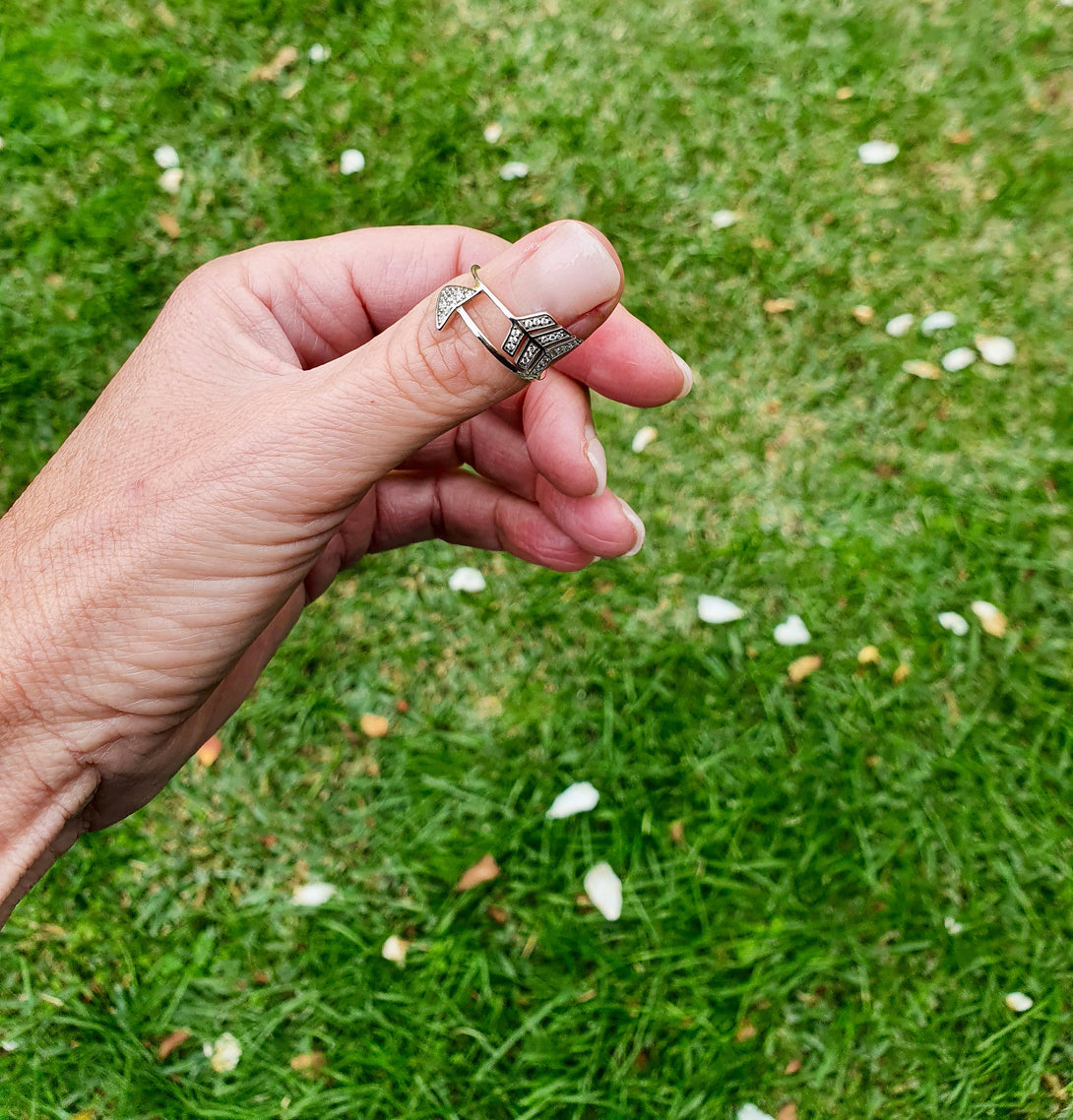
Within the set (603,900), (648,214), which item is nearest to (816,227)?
(648,214)

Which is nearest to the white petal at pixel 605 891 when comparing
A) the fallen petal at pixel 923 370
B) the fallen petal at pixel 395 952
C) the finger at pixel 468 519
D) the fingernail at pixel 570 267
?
the fallen petal at pixel 395 952

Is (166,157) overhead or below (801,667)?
overhead

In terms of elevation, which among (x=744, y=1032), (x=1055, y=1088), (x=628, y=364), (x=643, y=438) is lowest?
(x=1055, y=1088)

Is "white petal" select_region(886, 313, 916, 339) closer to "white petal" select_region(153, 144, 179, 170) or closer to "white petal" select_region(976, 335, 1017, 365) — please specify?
"white petal" select_region(976, 335, 1017, 365)

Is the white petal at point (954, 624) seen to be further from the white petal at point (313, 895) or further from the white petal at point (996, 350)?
the white petal at point (313, 895)

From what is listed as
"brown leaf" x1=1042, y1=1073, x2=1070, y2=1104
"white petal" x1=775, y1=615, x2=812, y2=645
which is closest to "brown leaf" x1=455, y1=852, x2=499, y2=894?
"white petal" x1=775, y1=615, x2=812, y2=645

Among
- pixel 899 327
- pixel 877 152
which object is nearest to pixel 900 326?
pixel 899 327

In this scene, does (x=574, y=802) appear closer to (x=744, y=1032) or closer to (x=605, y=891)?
(x=605, y=891)
